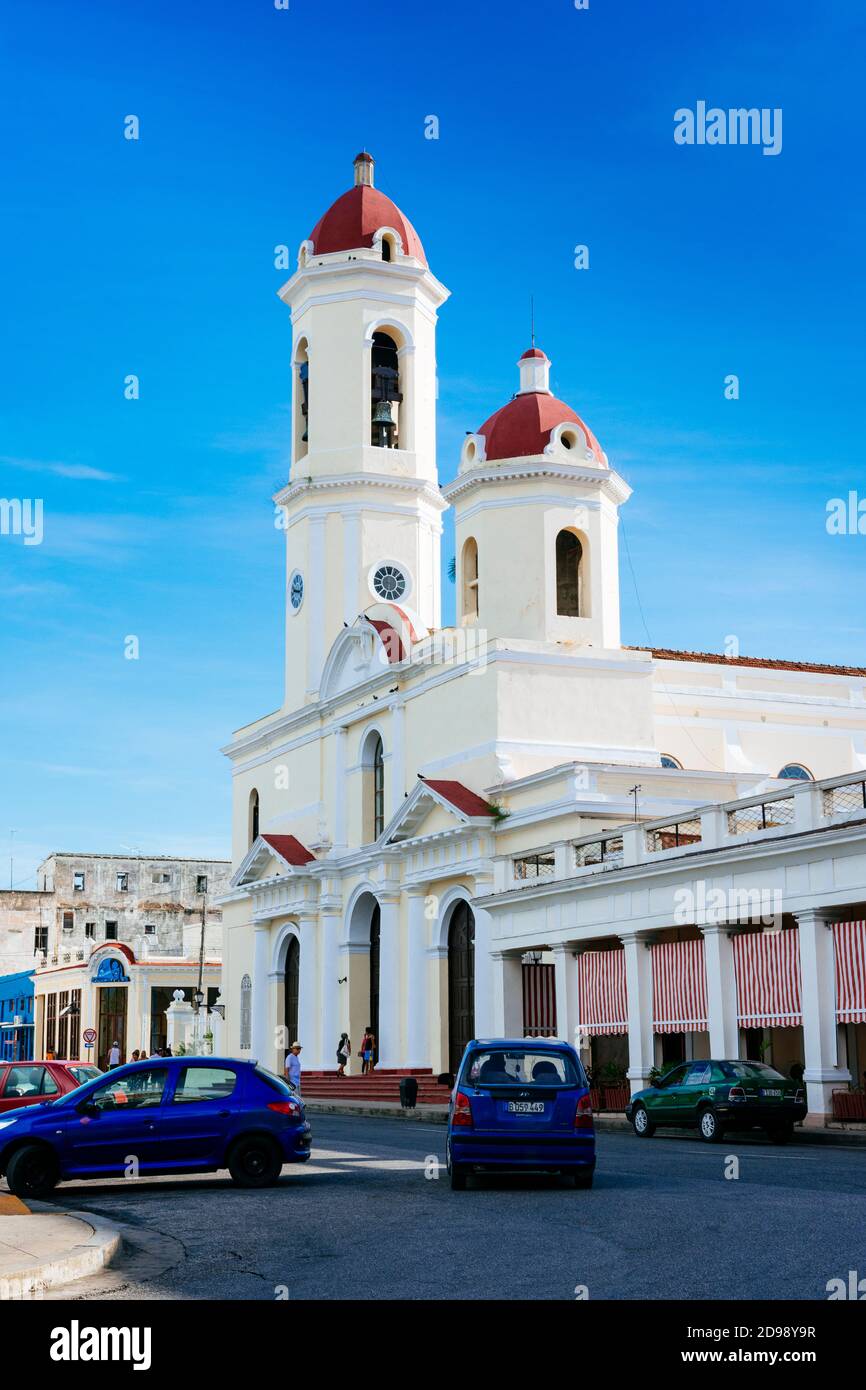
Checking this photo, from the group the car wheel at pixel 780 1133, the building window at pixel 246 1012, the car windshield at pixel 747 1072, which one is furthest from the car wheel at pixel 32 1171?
the building window at pixel 246 1012

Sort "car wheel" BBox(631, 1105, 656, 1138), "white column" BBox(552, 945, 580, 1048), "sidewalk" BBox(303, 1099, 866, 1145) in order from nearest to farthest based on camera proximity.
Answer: "sidewalk" BBox(303, 1099, 866, 1145), "car wheel" BBox(631, 1105, 656, 1138), "white column" BBox(552, 945, 580, 1048)

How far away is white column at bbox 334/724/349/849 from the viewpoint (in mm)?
49594

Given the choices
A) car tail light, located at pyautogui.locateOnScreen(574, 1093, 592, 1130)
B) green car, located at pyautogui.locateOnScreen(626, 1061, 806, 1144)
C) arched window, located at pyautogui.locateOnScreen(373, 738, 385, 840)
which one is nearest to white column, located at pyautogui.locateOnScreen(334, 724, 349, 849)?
arched window, located at pyautogui.locateOnScreen(373, 738, 385, 840)

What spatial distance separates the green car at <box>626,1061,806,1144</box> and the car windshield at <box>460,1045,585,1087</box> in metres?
7.39

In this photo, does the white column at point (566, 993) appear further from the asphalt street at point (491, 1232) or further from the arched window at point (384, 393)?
the arched window at point (384, 393)

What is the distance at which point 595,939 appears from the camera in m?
32.8

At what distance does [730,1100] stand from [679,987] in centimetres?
615

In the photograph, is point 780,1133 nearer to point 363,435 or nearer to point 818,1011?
point 818,1011

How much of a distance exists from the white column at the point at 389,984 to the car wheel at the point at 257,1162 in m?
26.7

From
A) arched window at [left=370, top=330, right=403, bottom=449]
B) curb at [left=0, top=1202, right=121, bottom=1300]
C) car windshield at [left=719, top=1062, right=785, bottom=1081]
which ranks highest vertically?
arched window at [left=370, top=330, right=403, bottom=449]

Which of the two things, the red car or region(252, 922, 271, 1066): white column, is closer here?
the red car

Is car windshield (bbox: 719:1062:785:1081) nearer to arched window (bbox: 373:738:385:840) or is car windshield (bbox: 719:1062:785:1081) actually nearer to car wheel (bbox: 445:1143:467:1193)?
car wheel (bbox: 445:1143:467:1193)
